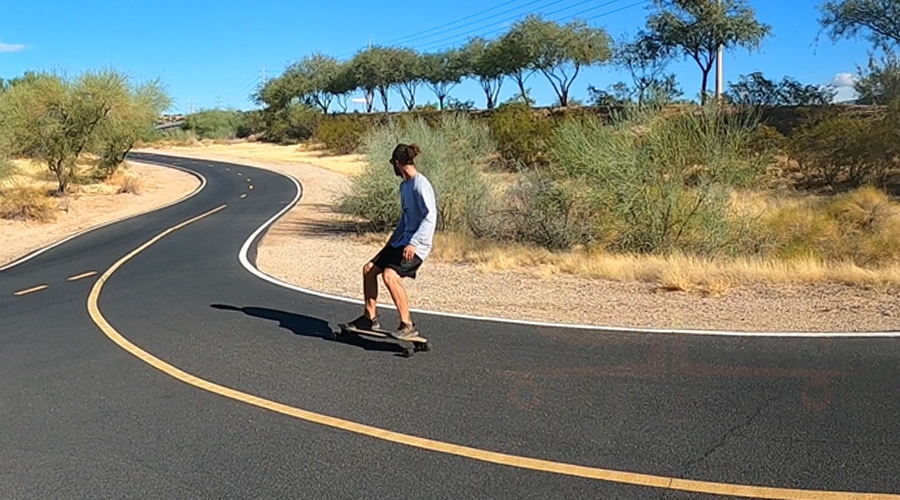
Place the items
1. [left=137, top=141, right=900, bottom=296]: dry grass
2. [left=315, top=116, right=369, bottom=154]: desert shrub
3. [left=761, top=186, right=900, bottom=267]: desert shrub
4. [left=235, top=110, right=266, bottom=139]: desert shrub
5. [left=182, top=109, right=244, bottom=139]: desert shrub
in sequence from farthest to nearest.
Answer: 1. [left=182, top=109, right=244, bottom=139]: desert shrub
2. [left=235, top=110, right=266, bottom=139]: desert shrub
3. [left=315, top=116, right=369, bottom=154]: desert shrub
4. [left=761, top=186, right=900, bottom=267]: desert shrub
5. [left=137, top=141, right=900, bottom=296]: dry grass

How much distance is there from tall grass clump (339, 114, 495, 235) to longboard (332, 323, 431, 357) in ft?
37.5

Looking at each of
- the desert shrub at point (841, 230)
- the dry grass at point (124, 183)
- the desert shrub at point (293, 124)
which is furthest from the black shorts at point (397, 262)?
the desert shrub at point (293, 124)

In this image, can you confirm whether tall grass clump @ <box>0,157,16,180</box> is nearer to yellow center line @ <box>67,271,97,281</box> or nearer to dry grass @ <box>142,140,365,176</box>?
dry grass @ <box>142,140,365,176</box>

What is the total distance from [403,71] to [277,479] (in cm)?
8756

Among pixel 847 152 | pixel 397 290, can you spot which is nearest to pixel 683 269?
pixel 397 290

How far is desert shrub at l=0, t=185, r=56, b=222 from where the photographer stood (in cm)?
3042

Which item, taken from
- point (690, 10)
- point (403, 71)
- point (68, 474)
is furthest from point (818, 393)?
point (403, 71)

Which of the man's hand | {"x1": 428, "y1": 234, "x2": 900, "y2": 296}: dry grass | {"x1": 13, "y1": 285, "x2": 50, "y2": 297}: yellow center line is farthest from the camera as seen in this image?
{"x1": 13, "y1": 285, "x2": 50, "y2": 297}: yellow center line

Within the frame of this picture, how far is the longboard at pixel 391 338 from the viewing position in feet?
26.4

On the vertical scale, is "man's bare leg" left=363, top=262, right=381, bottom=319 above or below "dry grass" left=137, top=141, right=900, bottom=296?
above

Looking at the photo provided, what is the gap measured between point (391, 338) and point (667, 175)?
9713 mm

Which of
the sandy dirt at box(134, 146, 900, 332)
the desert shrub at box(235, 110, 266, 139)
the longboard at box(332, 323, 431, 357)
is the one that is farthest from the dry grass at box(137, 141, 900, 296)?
the desert shrub at box(235, 110, 266, 139)

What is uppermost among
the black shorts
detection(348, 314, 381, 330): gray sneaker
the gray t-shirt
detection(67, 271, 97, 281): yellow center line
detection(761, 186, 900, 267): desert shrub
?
the gray t-shirt

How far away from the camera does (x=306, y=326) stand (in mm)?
9664
